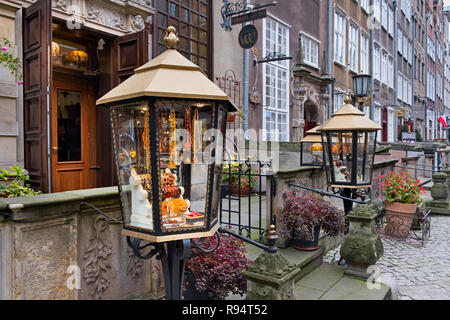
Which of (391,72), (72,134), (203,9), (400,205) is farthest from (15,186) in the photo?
(391,72)

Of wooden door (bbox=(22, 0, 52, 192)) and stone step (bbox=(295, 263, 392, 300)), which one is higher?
wooden door (bbox=(22, 0, 52, 192))

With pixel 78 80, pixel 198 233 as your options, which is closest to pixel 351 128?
pixel 198 233

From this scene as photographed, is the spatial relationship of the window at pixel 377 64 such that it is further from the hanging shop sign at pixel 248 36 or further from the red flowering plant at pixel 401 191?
the red flowering plant at pixel 401 191

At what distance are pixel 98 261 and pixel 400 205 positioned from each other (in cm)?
669

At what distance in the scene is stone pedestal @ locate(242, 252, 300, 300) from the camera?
2570 millimetres

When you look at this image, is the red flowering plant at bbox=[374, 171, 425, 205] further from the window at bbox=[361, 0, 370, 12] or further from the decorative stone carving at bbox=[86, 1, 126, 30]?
the window at bbox=[361, 0, 370, 12]

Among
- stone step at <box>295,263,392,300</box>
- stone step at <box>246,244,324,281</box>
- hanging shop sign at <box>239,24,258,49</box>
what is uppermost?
hanging shop sign at <box>239,24,258,49</box>

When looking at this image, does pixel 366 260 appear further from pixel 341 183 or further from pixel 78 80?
pixel 78 80

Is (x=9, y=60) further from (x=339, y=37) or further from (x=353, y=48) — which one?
(x=353, y=48)

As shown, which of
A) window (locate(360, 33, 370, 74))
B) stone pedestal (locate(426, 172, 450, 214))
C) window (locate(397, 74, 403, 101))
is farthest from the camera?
window (locate(397, 74, 403, 101))

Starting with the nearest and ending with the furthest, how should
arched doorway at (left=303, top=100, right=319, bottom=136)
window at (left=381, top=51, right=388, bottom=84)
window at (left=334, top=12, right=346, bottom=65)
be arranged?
arched doorway at (left=303, top=100, right=319, bottom=136)
window at (left=334, top=12, right=346, bottom=65)
window at (left=381, top=51, right=388, bottom=84)

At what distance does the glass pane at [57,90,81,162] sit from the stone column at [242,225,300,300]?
5206mm

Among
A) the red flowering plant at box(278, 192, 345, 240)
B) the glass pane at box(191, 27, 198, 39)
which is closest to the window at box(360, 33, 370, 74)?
the glass pane at box(191, 27, 198, 39)

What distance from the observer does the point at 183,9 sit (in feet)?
28.4
